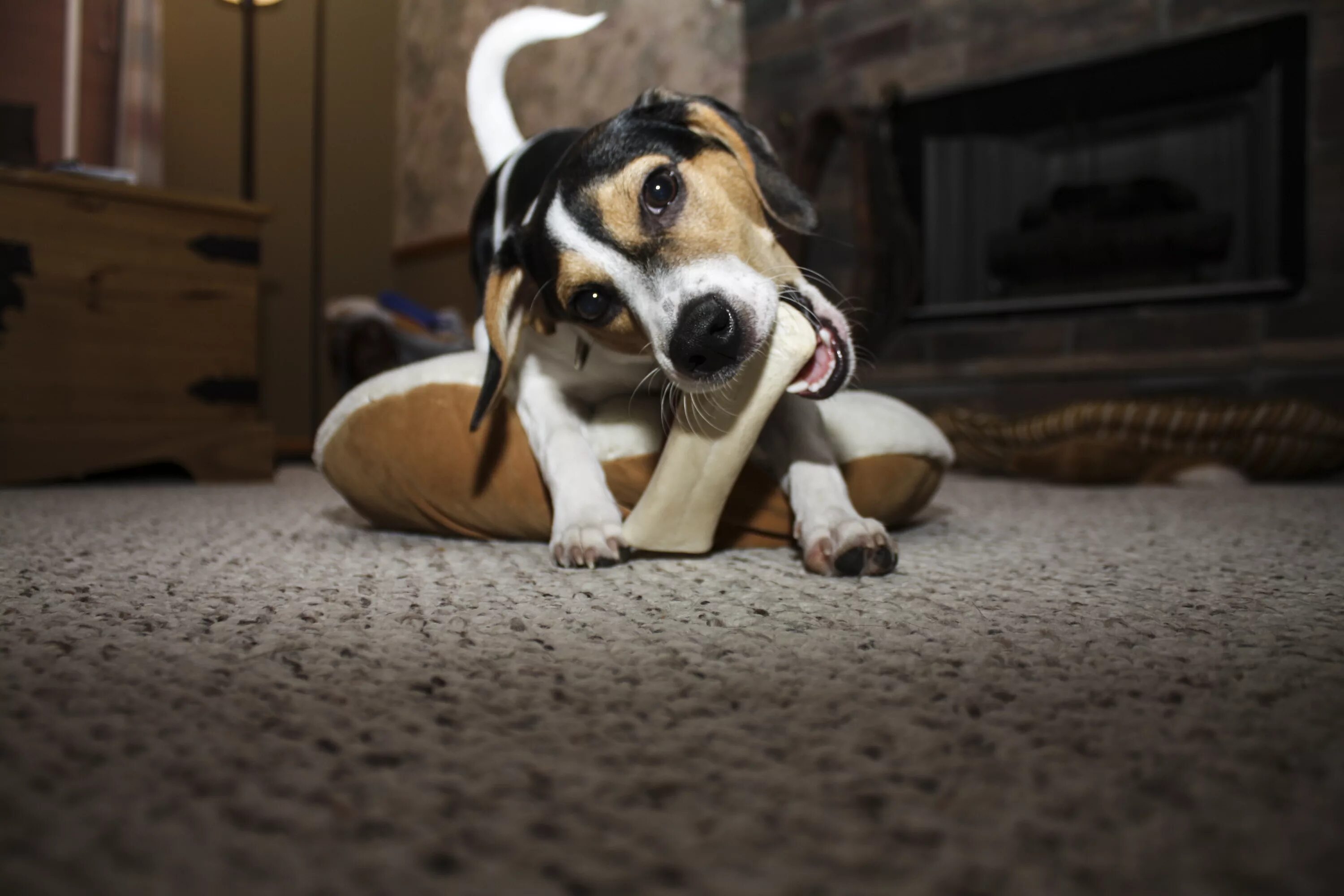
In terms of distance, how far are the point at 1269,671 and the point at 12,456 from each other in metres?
2.89

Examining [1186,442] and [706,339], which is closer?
[706,339]

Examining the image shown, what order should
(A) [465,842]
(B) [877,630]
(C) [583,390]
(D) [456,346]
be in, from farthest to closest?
(D) [456,346], (C) [583,390], (B) [877,630], (A) [465,842]

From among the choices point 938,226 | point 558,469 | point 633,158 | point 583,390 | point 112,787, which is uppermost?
point 938,226

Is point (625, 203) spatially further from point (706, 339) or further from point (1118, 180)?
point (1118, 180)

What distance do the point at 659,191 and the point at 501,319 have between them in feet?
0.97

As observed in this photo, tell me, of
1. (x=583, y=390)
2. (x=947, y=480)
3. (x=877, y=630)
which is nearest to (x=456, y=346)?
(x=947, y=480)

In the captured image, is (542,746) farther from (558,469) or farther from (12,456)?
(12,456)

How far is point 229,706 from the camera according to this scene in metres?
0.69

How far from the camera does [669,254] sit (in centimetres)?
121

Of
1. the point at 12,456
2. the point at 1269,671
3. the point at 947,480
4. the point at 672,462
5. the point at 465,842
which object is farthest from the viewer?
the point at 947,480

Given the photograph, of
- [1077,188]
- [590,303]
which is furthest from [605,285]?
[1077,188]

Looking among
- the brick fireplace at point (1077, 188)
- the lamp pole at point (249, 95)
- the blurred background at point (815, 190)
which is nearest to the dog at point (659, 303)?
the blurred background at point (815, 190)

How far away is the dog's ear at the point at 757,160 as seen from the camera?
52.6 inches

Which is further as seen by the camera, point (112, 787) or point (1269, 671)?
point (1269, 671)
